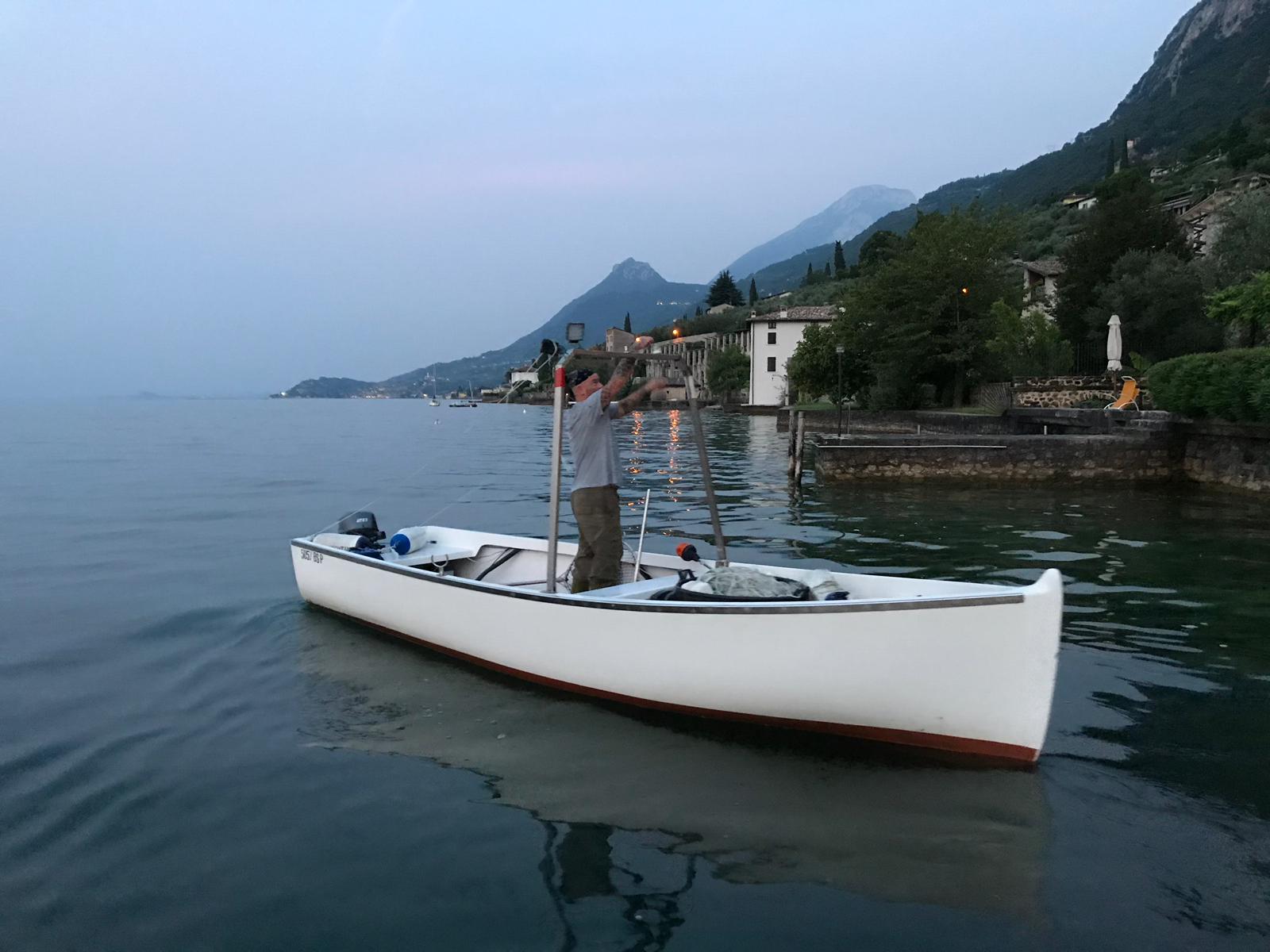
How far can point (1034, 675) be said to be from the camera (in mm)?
4961

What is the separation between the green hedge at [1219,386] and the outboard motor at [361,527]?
51.8 ft

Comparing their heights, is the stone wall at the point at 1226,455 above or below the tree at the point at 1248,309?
below

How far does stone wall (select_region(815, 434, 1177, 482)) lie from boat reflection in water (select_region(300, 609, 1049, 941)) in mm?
15763

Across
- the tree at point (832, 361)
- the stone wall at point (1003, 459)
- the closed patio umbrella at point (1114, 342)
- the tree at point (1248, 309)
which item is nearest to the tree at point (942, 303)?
the tree at point (832, 361)

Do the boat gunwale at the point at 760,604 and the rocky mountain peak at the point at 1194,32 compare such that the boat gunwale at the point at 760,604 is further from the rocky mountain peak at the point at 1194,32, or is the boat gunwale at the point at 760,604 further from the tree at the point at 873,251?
the rocky mountain peak at the point at 1194,32

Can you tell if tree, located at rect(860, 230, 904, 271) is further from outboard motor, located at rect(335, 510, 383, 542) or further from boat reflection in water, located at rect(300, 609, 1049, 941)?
boat reflection in water, located at rect(300, 609, 1049, 941)

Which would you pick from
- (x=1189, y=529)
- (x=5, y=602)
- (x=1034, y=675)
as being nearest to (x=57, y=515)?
(x=5, y=602)

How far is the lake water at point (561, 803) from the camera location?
3908mm

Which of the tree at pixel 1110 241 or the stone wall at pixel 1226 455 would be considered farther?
the tree at pixel 1110 241

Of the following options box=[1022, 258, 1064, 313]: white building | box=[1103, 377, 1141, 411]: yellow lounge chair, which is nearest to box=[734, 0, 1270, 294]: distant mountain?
box=[1022, 258, 1064, 313]: white building

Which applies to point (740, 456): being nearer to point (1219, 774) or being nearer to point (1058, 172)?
point (1219, 774)

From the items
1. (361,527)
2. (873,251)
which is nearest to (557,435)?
(361,527)

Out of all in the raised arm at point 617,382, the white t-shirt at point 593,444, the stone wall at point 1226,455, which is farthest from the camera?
the stone wall at point 1226,455

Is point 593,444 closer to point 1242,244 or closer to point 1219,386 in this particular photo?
point 1219,386
